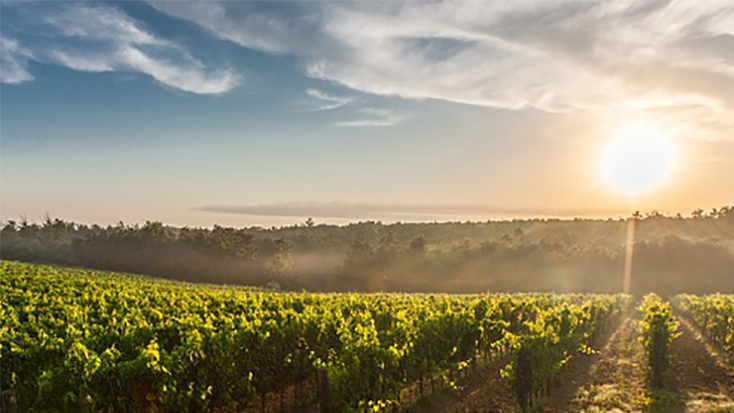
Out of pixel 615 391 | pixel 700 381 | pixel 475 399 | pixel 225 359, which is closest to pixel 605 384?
pixel 615 391

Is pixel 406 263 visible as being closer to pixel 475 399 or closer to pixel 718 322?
pixel 718 322

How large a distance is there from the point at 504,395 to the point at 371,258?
60.2 m

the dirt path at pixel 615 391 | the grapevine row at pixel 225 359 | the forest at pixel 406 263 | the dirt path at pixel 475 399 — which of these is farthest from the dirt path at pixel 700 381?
the forest at pixel 406 263

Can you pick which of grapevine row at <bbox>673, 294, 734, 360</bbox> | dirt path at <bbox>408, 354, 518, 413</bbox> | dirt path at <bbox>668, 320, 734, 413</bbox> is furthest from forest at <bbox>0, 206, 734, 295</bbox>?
dirt path at <bbox>408, 354, 518, 413</bbox>

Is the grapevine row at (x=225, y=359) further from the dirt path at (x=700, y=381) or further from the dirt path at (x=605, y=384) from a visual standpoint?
the dirt path at (x=700, y=381)

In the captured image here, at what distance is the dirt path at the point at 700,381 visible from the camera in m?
13.0

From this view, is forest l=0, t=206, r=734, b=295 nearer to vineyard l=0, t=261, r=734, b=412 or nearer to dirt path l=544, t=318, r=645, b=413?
dirt path l=544, t=318, r=645, b=413

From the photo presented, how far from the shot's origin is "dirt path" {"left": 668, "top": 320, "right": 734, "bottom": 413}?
12961 mm

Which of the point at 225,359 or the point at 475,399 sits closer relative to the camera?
the point at 225,359

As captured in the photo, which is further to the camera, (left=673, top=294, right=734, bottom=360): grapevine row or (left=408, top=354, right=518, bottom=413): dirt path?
(left=673, top=294, right=734, bottom=360): grapevine row

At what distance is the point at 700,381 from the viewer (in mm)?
16172

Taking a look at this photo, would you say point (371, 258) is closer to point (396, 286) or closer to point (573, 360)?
point (396, 286)

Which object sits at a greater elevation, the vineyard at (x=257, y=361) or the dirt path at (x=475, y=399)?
the vineyard at (x=257, y=361)

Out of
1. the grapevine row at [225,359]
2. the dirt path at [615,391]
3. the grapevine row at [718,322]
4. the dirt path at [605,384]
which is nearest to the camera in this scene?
the grapevine row at [225,359]
